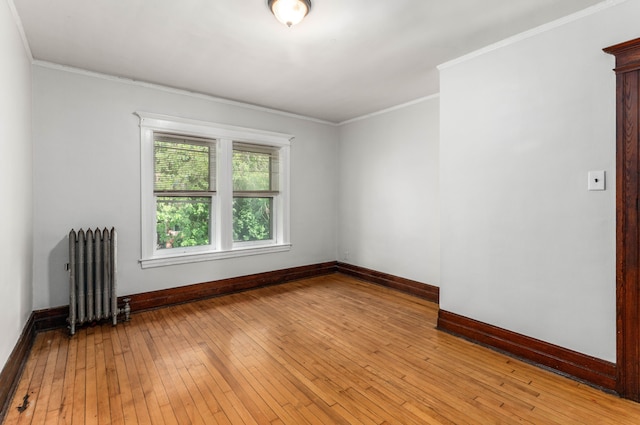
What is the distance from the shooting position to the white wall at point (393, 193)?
420cm

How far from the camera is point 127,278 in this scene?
3.65 metres

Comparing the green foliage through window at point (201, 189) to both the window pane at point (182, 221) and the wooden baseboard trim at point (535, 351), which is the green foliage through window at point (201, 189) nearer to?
the window pane at point (182, 221)

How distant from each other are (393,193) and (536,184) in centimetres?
226

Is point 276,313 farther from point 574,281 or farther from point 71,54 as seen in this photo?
point 71,54

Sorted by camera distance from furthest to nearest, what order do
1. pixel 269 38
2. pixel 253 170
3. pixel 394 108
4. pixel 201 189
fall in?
pixel 253 170 → pixel 394 108 → pixel 201 189 → pixel 269 38

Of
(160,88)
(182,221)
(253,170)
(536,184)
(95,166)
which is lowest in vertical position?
(182,221)

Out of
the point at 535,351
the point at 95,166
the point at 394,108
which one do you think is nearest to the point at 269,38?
the point at 95,166

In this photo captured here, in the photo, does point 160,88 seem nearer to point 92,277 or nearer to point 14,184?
point 14,184

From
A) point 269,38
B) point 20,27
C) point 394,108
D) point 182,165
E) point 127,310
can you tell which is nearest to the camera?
point 20,27

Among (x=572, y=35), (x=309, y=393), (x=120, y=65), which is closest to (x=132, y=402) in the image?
(x=309, y=393)

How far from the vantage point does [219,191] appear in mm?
4316

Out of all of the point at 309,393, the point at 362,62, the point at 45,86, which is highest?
the point at 362,62

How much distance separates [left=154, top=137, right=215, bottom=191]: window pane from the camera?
390cm

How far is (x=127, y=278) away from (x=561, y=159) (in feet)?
14.6
